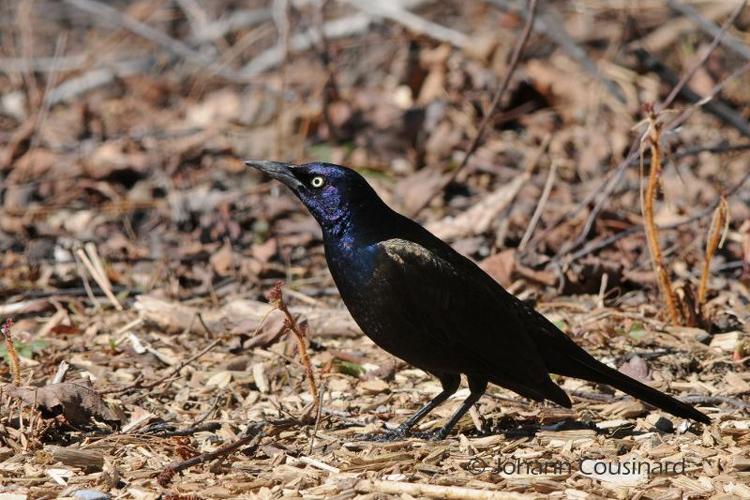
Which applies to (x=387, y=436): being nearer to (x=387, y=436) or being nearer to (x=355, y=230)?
(x=387, y=436)

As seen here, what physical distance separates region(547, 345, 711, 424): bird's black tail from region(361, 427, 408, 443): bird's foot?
64 centimetres

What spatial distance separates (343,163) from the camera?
7.52 m

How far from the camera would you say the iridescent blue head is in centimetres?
423

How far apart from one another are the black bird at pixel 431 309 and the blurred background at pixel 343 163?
0.27 m

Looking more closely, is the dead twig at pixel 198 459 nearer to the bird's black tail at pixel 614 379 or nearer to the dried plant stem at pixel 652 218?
the bird's black tail at pixel 614 379

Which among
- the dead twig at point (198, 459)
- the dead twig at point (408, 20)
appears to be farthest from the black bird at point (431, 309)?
the dead twig at point (408, 20)

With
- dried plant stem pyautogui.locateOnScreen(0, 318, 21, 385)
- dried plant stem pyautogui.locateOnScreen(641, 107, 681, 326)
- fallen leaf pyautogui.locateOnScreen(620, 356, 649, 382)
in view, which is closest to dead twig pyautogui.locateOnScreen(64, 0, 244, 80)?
dried plant stem pyautogui.locateOnScreen(641, 107, 681, 326)

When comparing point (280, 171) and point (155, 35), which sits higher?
point (155, 35)

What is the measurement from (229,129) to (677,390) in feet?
14.9

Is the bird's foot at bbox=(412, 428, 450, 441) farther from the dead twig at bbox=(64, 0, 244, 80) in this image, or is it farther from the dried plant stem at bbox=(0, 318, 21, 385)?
the dead twig at bbox=(64, 0, 244, 80)

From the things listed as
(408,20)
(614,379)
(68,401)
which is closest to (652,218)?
(614,379)

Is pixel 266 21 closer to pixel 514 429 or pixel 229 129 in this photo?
pixel 229 129

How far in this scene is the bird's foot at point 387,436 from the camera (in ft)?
13.1

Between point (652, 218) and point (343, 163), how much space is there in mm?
3176
